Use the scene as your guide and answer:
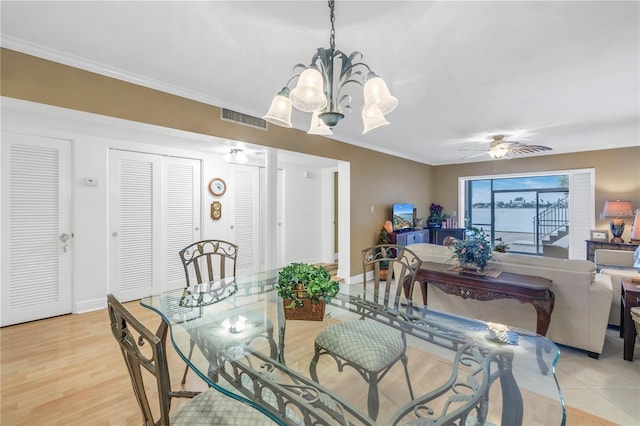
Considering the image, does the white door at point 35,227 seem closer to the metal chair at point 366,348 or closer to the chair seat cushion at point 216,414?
the chair seat cushion at point 216,414

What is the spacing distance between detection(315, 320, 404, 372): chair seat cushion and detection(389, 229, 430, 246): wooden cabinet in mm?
3599

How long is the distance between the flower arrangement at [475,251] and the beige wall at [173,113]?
2253 millimetres

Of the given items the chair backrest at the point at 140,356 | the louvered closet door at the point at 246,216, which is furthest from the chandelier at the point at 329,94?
the louvered closet door at the point at 246,216

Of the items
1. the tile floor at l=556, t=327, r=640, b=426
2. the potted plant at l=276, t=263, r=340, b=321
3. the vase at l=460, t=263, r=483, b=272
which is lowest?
the tile floor at l=556, t=327, r=640, b=426

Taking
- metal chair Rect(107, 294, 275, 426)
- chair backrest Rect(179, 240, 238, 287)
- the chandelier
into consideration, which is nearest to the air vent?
chair backrest Rect(179, 240, 238, 287)

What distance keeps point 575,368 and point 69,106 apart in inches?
185

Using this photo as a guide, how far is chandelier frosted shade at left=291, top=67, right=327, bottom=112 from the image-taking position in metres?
1.44

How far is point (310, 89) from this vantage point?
145cm

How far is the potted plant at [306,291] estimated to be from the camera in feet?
5.32

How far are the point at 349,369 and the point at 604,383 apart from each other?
1.95m

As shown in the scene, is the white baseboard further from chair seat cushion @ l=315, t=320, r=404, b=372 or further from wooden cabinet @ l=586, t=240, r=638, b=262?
wooden cabinet @ l=586, t=240, r=638, b=262

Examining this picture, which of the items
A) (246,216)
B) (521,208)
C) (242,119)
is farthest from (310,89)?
(521,208)

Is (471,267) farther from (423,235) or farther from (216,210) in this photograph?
(216,210)

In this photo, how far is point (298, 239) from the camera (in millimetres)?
6137
